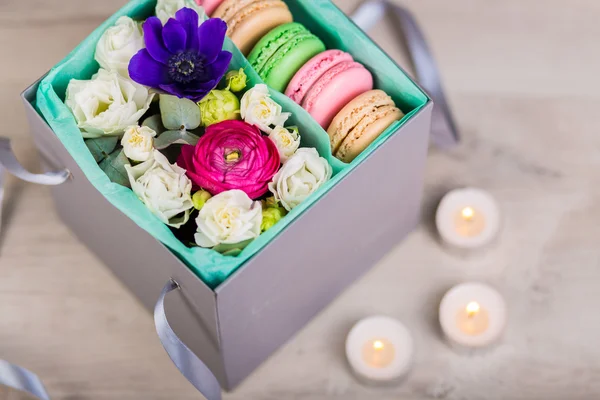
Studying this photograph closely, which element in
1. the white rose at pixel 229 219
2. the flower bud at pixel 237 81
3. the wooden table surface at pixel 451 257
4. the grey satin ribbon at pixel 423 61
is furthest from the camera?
the grey satin ribbon at pixel 423 61

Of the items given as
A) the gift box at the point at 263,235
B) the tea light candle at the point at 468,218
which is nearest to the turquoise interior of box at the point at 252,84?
the gift box at the point at 263,235

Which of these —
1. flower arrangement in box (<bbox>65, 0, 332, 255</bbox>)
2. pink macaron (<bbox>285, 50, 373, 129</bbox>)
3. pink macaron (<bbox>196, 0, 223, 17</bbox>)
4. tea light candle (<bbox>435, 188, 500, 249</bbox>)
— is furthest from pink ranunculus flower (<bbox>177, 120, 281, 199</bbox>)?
tea light candle (<bbox>435, 188, 500, 249</bbox>)

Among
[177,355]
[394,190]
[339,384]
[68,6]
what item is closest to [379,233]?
[394,190]

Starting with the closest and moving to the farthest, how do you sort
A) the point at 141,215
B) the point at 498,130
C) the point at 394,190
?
the point at 141,215, the point at 394,190, the point at 498,130

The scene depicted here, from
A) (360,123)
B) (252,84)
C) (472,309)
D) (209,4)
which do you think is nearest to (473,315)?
(472,309)

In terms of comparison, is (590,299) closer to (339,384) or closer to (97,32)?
(339,384)

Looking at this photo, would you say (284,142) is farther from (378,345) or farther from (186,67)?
(378,345)

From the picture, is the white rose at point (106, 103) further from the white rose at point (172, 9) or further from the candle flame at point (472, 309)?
the candle flame at point (472, 309)
